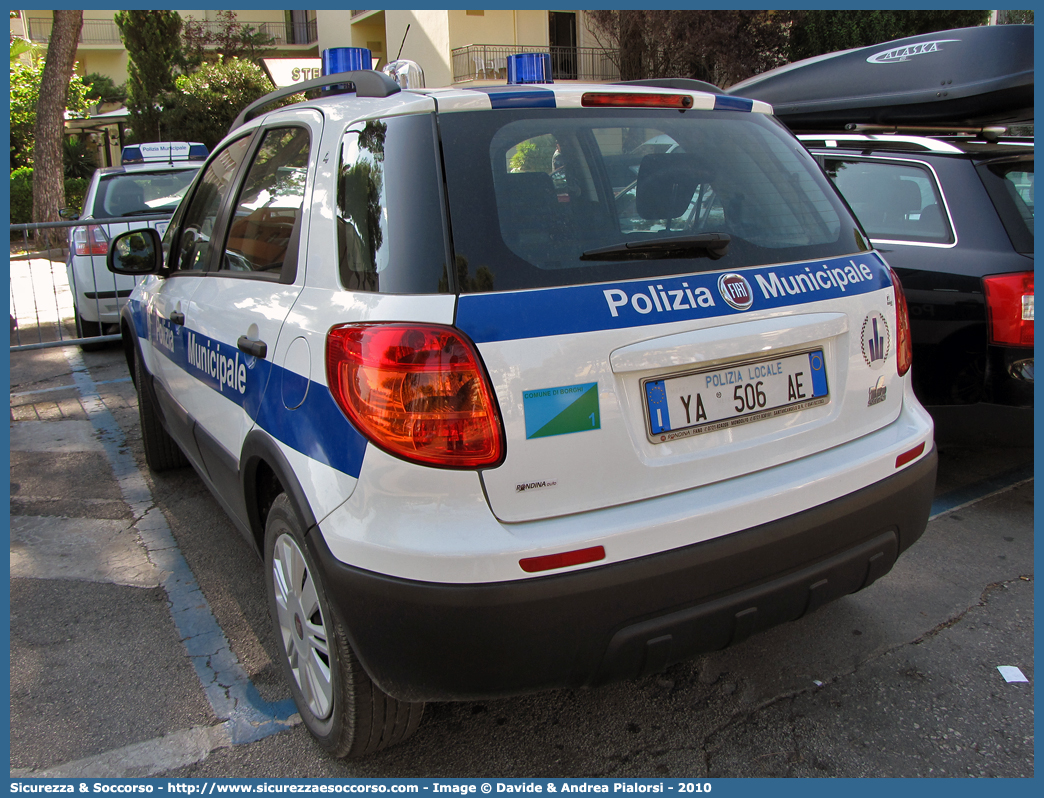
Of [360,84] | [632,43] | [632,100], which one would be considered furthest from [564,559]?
[632,43]

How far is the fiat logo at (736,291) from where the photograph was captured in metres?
2.09

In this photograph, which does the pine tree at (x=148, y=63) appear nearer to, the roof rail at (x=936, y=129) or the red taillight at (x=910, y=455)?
the roof rail at (x=936, y=129)

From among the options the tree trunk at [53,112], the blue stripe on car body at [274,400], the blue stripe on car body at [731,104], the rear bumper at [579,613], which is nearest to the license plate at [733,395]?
the rear bumper at [579,613]

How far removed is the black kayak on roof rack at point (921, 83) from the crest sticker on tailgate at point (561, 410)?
3.79 metres

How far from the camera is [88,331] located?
8727 mm

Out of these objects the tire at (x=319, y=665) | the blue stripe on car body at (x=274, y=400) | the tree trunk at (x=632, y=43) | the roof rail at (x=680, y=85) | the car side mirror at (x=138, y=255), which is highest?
the tree trunk at (x=632, y=43)

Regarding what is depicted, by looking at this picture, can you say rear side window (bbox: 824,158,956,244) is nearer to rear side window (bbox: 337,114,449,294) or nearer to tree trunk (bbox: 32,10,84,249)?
rear side window (bbox: 337,114,449,294)

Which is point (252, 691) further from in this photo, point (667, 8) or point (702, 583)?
point (667, 8)

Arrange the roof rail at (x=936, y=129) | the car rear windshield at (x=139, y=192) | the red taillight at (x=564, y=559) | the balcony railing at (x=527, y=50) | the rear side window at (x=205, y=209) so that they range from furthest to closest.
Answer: the balcony railing at (x=527, y=50)
the car rear windshield at (x=139, y=192)
the roof rail at (x=936, y=129)
the rear side window at (x=205, y=209)
the red taillight at (x=564, y=559)

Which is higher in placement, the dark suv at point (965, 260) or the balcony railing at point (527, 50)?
the balcony railing at point (527, 50)

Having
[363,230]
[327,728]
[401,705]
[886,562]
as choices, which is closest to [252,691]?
[327,728]

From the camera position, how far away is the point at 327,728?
2.31 m

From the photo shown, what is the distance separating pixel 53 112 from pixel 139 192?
11.2m

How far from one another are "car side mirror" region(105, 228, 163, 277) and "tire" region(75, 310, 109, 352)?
4.85m
